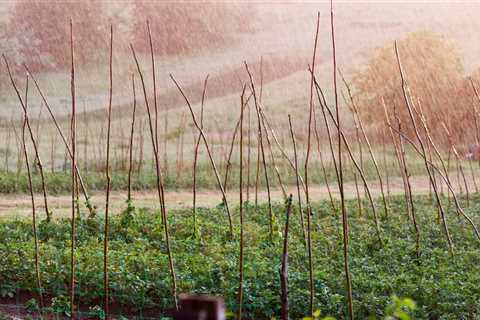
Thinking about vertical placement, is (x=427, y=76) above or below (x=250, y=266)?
above

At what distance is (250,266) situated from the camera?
5766 mm

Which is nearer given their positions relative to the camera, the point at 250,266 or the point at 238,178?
the point at 250,266

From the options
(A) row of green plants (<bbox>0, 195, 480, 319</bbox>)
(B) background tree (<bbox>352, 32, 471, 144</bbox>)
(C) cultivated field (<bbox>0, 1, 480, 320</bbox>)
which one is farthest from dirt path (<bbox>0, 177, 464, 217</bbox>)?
(B) background tree (<bbox>352, 32, 471, 144</bbox>)

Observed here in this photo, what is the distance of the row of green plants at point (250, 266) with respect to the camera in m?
5.29

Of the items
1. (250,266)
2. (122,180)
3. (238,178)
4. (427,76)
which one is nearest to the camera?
(250,266)

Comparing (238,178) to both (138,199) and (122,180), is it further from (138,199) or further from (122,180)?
(138,199)

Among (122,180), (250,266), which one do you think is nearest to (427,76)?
(122,180)

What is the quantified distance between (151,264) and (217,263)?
1.42ft

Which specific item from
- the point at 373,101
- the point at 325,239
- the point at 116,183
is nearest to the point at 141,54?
the point at 373,101

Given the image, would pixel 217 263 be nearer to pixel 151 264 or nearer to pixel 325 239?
pixel 151 264

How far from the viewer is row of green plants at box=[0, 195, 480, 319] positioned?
5289mm

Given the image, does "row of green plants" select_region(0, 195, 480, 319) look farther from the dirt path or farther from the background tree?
the background tree

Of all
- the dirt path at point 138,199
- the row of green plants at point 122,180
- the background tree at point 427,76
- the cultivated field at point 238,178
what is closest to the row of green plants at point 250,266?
the cultivated field at point 238,178

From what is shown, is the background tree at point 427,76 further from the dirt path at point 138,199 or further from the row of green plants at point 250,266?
the row of green plants at point 250,266
